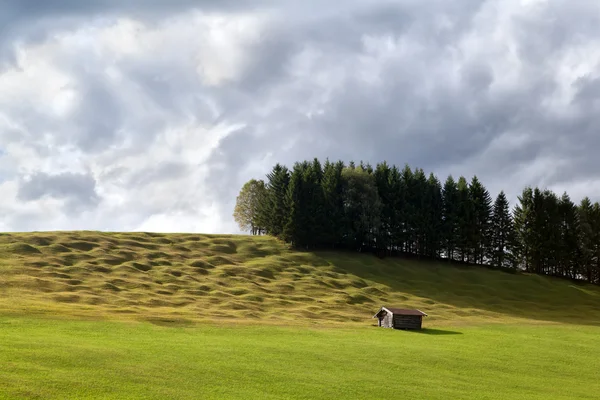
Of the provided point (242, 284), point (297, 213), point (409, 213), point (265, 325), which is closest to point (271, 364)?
point (265, 325)

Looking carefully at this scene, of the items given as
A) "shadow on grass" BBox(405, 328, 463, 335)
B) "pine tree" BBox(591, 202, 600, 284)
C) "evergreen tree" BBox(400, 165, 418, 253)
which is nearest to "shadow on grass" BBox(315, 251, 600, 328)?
"evergreen tree" BBox(400, 165, 418, 253)

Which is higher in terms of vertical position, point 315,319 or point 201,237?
point 201,237

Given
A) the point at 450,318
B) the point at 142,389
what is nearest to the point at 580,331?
the point at 450,318

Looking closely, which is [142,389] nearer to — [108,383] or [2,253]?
[108,383]

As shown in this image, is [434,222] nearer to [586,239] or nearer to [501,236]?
[501,236]

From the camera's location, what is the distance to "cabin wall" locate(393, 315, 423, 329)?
72.7 metres

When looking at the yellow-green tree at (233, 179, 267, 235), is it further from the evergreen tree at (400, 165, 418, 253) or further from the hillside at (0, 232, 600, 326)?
the evergreen tree at (400, 165, 418, 253)

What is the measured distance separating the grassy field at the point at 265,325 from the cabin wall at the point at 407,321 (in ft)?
6.77

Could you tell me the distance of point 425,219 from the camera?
135 metres

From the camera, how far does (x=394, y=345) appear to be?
5500 centimetres

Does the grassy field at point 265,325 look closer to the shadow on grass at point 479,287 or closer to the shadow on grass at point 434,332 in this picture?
the shadow on grass at point 434,332

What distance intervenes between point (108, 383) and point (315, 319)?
48169 millimetres

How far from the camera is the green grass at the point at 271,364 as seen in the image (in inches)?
1255

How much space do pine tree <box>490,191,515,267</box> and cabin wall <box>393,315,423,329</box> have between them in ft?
240
